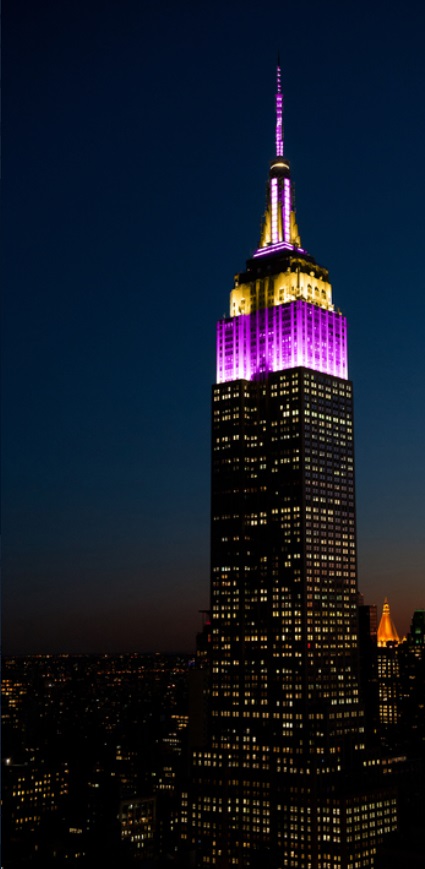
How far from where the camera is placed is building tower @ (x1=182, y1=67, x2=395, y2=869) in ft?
375

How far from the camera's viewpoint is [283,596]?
12469 cm

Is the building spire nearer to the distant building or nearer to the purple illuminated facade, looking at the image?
the purple illuminated facade

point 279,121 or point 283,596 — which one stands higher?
point 279,121

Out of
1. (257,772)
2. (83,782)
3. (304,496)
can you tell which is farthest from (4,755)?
(304,496)

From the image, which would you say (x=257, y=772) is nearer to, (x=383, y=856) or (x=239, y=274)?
(x=383, y=856)

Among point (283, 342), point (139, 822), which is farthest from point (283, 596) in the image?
point (139, 822)

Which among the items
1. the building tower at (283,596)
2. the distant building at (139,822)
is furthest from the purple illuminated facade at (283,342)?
the distant building at (139,822)

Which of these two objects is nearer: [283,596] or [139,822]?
[283,596]

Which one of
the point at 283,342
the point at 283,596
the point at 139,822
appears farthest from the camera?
the point at 283,342

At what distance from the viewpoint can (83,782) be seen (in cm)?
15388

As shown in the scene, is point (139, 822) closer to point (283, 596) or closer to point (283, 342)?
point (283, 596)

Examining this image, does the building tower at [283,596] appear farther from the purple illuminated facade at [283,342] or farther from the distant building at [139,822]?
the distant building at [139,822]

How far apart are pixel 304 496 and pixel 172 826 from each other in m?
46.2

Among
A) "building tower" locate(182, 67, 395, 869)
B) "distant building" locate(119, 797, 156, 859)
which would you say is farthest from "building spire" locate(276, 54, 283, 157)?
"distant building" locate(119, 797, 156, 859)
